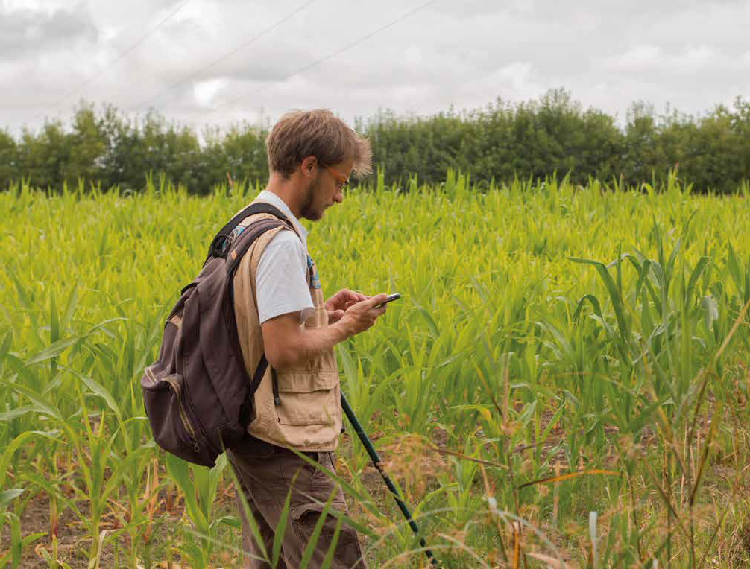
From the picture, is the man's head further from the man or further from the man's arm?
the man's arm

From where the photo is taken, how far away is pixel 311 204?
235cm

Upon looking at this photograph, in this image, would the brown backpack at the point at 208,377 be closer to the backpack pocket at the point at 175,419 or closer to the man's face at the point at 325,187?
the backpack pocket at the point at 175,419

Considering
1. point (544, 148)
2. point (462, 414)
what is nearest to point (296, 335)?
point (462, 414)

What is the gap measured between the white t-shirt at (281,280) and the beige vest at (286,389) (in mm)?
35

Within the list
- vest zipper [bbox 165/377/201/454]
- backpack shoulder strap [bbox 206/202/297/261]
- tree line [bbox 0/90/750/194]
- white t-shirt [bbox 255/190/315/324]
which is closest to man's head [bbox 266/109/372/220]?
backpack shoulder strap [bbox 206/202/297/261]

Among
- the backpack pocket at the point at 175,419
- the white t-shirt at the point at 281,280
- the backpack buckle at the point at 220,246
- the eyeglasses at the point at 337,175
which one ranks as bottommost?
the backpack pocket at the point at 175,419

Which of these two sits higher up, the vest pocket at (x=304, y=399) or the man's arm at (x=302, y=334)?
the man's arm at (x=302, y=334)

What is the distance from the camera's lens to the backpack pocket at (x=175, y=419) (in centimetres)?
220

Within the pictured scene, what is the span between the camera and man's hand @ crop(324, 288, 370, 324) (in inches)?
98.1

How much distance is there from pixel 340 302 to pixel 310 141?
1.91 ft

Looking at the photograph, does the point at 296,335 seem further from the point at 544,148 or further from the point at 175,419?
the point at 544,148

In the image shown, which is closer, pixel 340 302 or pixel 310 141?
pixel 310 141

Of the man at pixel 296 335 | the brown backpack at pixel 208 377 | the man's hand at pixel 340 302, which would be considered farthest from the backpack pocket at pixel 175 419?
the man's hand at pixel 340 302

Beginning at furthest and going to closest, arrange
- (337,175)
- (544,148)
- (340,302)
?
(544,148)
(340,302)
(337,175)
